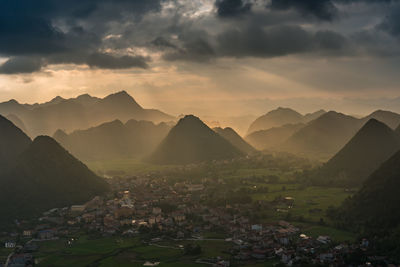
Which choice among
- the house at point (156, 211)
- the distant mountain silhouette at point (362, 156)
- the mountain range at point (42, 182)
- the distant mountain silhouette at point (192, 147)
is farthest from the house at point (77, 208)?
the distant mountain silhouette at point (192, 147)

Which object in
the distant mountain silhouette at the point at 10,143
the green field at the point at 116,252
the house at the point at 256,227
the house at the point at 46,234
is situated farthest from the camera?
the distant mountain silhouette at the point at 10,143

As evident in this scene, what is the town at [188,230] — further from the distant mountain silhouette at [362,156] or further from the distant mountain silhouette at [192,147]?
the distant mountain silhouette at [192,147]

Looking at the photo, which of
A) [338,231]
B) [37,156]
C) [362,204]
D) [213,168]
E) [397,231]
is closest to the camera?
[397,231]

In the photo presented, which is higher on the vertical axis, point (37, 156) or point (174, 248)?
point (37, 156)

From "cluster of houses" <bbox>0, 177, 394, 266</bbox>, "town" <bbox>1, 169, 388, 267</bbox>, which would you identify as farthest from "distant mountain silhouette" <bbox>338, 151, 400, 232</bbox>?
"cluster of houses" <bbox>0, 177, 394, 266</bbox>

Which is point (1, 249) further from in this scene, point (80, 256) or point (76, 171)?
point (76, 171)

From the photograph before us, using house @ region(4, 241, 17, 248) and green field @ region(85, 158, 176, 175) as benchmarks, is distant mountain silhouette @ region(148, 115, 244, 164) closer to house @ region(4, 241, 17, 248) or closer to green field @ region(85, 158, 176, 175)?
green field @ region(85, 158, 176, 175)

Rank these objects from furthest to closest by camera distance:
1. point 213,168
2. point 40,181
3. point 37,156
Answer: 1. point 213,168
2. point 37,156
3. point 40,181

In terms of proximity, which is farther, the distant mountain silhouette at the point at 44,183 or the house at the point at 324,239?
the distant mountain silhouette at the point at 44,183

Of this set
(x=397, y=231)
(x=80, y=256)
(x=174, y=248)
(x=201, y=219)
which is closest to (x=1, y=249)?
(x=80, y=256)
